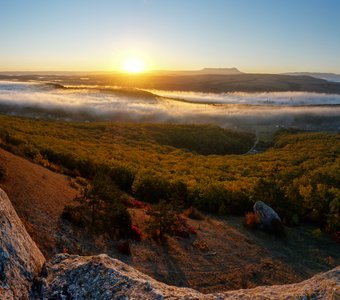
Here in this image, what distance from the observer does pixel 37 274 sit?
8828 mm

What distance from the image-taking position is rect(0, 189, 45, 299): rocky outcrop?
7816 mm

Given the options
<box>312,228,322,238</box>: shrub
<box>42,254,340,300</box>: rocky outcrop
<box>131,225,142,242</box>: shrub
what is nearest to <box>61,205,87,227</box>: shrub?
<box>131,225,142,242</box>: shrub

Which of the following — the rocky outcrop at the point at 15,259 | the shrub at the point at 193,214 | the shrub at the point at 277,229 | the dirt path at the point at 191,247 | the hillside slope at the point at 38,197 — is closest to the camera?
the rocky outcrop at the point at 15,259

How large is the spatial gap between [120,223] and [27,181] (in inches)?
185

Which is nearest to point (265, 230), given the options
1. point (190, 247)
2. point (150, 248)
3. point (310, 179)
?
point (190, 247)

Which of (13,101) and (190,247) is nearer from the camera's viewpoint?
(190,247)

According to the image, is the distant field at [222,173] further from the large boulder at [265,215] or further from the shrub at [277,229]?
the shrub at [277,229]

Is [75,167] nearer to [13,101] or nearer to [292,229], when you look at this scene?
[292,229]

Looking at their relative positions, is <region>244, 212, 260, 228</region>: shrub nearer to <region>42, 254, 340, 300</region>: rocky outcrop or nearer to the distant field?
the distant field

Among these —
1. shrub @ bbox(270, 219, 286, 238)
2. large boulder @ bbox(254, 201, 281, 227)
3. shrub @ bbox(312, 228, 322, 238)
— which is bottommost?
shrub @ bbox(312, 228, 322, 238)

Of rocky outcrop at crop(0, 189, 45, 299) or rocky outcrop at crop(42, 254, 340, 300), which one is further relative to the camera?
rocky outcrop at crop(42, 254, 340, 300)

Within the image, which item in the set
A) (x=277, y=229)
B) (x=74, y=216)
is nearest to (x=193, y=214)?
(x=277, y=229)

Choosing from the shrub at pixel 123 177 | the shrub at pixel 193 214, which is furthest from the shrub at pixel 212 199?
the shrub at pixel 123 177

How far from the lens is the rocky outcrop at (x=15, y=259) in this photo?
25.6 feet
